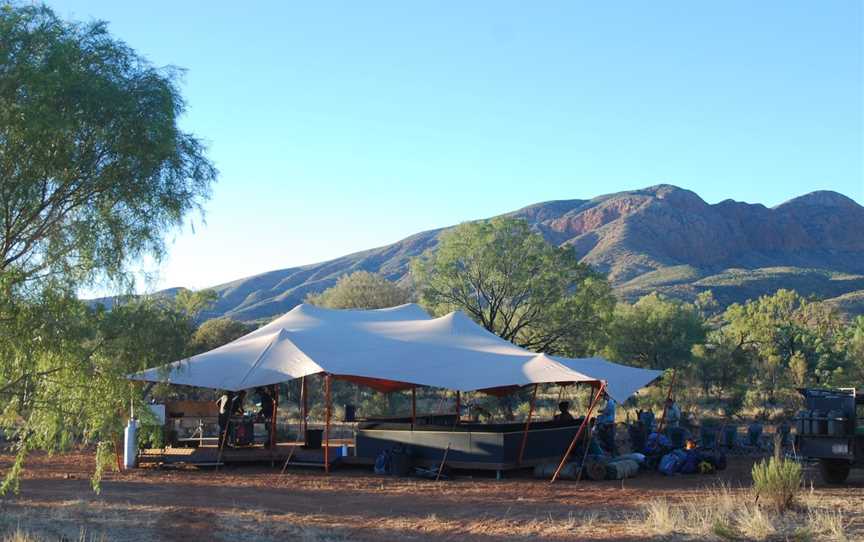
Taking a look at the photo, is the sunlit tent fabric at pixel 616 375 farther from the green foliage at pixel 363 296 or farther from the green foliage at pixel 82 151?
the green foliage at pixel 363 296

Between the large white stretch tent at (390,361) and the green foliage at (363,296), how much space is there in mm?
20670

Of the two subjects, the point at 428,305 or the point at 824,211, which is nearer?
the point at 428,305

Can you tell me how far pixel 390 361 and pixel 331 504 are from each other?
15.6 feet

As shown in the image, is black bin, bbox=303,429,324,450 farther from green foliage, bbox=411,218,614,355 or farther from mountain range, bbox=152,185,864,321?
mountain range, bbox=152,185,864,321

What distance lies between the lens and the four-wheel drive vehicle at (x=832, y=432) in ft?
42.1

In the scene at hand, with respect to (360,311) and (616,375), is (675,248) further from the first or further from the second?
(616,375)

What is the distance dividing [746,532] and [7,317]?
692cm

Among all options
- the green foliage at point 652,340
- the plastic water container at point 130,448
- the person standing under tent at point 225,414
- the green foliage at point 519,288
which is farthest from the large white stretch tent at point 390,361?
the green foliage at point 652,340

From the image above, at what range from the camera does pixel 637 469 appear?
49.3ft

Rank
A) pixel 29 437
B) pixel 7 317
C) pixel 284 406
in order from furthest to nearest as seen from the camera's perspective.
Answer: pixel 284 406 < pixel 29 437 < pixel 7 317

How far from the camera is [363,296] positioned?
40219 mm

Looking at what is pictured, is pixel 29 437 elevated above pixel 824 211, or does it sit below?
below

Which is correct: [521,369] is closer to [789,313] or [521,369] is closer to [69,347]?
Result: [69,347]

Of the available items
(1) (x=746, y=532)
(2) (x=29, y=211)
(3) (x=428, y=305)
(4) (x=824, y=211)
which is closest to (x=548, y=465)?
(1) (x=746, y=532)
